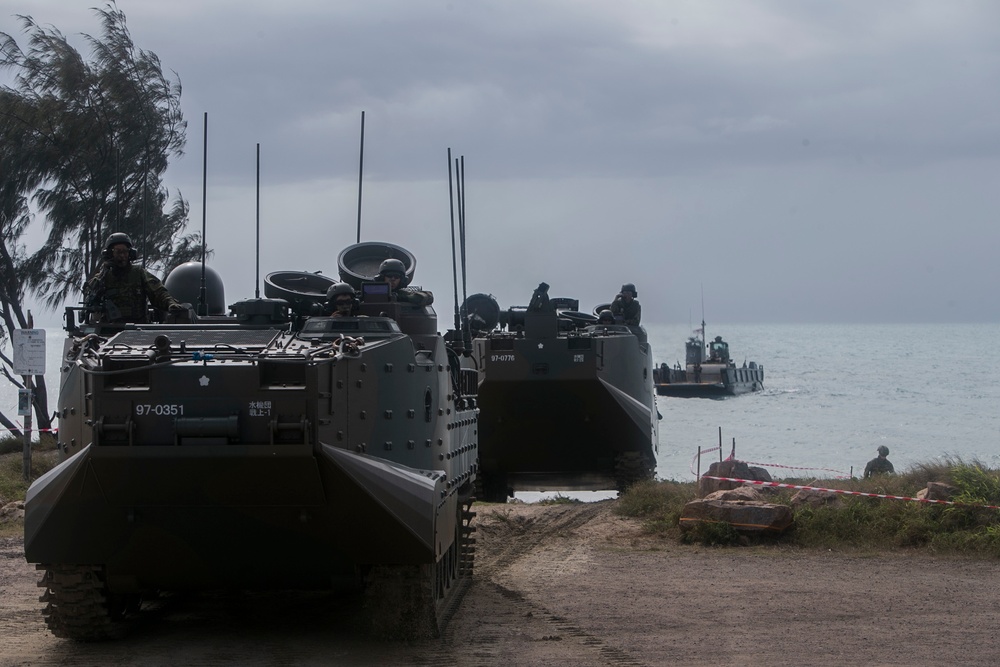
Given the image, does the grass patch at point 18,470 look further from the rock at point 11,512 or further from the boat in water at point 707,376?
the boat in water at point 707,376

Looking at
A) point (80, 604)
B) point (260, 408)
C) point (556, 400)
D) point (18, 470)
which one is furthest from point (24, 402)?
point (260, 408)

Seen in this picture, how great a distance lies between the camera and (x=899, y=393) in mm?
75250

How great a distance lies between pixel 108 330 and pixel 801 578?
20.6ft

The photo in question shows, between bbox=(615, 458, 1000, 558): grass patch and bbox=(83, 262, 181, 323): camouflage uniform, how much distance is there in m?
6.62

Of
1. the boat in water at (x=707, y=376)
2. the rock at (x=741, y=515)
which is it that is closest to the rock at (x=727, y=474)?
the rock at (x=741, y=515)

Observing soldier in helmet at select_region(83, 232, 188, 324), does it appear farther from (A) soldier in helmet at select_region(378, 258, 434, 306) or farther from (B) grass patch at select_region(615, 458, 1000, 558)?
(B) grass patch at select_region(615, 458, 1000, 558)

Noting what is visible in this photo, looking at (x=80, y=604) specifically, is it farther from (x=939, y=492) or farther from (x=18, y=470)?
(x=18, y=470)

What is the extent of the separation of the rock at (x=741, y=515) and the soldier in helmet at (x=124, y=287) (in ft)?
21.7

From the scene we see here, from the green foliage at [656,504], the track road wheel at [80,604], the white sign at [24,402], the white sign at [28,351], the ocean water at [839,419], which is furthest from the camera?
the ocean water at [839,419]

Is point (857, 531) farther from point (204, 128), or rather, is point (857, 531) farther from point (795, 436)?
point (795, 436)

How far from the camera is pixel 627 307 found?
69.6 feet

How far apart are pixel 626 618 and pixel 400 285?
3.26 meters

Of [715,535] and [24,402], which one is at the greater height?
[24,402]

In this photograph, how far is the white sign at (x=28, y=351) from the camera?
1828 centimetres
